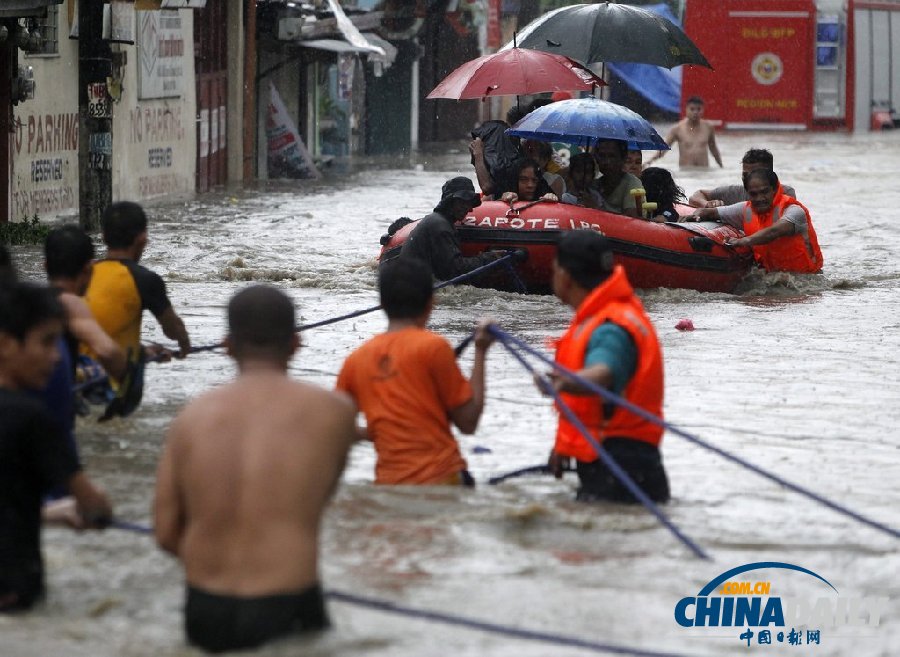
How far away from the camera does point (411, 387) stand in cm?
602

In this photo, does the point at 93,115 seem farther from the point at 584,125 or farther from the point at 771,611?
the point at 771,611

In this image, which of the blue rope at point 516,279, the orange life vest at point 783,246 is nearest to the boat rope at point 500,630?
the blue rope at point 516,279

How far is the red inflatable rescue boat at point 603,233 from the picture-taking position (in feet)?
44.0

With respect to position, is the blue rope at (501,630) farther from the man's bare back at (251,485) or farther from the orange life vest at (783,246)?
the orange life vest at (783,246)

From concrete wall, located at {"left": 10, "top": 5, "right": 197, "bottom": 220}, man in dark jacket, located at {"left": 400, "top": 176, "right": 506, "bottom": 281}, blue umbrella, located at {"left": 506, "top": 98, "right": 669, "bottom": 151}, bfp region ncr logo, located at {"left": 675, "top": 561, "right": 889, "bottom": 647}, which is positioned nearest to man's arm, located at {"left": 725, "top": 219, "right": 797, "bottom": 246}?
blue umbrella, located at {"left": 506, "top": 98, "right": 669, "bottom": 151}

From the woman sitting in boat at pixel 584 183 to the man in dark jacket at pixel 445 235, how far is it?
1.42 metres

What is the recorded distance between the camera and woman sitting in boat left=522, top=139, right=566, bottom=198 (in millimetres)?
14133

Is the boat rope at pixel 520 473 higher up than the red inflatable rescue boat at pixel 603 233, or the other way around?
the red inflatable rescue boat at pixel 603 233

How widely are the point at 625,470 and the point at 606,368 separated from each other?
52cm

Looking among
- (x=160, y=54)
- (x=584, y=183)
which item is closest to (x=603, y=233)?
(x=584, y=183)

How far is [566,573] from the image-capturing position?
5.54 meters

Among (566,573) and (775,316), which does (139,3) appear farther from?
(566,573)

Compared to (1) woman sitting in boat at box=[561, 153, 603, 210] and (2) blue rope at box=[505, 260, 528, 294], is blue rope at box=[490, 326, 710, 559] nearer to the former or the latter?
(2) blue rope at box=[505, 260, 528, 294]

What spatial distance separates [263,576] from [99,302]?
3.38 meters
